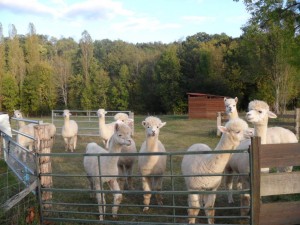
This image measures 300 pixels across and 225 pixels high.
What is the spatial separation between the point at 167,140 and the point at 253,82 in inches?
875

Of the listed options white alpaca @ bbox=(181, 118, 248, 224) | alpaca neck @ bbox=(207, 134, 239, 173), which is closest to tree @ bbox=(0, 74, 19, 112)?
white alpaca @ bbox=(181, 118, 248, 224)

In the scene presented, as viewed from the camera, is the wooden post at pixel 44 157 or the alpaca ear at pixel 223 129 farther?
the wooden post at pixel 44 157

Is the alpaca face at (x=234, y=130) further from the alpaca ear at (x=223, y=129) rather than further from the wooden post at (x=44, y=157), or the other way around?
the wooden post at (x=44, y=157)

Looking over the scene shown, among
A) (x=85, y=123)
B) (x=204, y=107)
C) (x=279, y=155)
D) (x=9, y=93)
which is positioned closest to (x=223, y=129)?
(x=279, y=155)

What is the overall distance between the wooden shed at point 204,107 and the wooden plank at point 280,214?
83.4ft

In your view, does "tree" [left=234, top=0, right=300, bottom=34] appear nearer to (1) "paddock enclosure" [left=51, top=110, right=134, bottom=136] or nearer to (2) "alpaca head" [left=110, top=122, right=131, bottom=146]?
(1) "paddock enclosure" [left=51, top=110, right=134, bottom=136]

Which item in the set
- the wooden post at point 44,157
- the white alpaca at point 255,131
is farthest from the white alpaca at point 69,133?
the white alpaca at point 255,131

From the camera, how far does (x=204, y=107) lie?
95.8ft

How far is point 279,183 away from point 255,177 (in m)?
0.37

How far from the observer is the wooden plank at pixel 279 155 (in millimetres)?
3691

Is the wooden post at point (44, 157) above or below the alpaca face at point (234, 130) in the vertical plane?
below

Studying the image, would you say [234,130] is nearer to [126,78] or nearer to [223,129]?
[223,129]

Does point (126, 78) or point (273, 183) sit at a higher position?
point (126, 78)

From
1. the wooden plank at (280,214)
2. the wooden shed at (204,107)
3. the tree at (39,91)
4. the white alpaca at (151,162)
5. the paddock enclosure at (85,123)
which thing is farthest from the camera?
the tree at (39,91)
